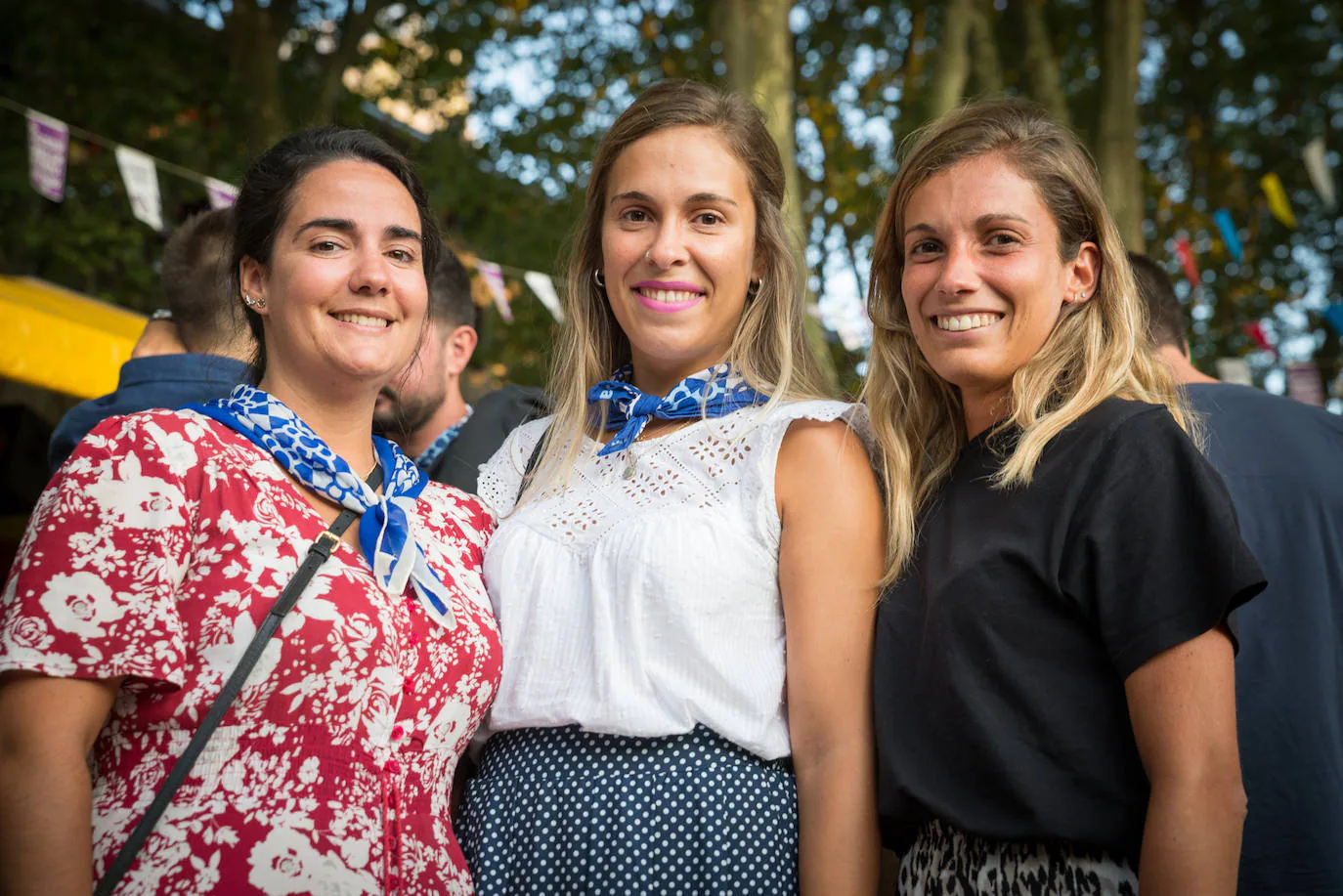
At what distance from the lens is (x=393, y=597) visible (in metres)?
2.17

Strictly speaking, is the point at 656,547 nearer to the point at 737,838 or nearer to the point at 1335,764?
the point at 737,838

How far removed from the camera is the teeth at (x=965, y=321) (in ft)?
7.32

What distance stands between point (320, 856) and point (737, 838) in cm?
72

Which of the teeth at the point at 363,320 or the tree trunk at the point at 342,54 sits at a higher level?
the tree trunk at the point at 342,54

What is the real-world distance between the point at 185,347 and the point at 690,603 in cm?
210

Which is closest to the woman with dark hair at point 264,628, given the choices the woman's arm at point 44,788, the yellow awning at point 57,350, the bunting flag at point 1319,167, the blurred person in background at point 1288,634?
the woman's arm at point 44,788

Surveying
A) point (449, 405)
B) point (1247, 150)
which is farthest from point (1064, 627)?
point (1247, 150)

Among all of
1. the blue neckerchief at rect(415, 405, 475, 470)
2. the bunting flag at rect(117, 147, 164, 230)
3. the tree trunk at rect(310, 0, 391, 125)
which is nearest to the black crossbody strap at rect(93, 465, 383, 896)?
the blue neckerchief at rect(415, 405, 475, 470)

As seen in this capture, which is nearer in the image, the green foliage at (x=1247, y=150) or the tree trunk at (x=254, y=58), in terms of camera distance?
the tree trunk at (x=254, y=58)

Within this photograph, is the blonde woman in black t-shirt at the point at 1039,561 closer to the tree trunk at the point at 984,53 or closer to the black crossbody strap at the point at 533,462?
the black crossbody strap at the point at 533,462

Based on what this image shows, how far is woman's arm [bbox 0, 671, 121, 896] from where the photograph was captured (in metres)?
1.74

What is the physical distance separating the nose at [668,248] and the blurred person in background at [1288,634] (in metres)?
1.10

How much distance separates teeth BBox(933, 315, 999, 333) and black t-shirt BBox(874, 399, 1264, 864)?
28cm

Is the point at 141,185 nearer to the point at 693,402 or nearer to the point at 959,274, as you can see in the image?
the point at 693,402
